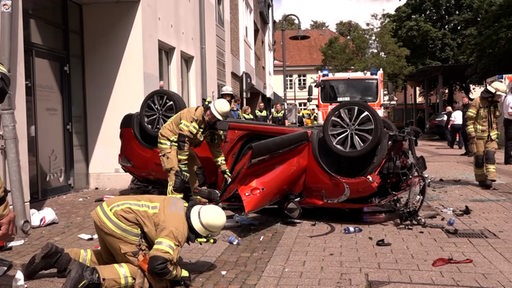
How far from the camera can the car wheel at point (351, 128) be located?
20.5ft

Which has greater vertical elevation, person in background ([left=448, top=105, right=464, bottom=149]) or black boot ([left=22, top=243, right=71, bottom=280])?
person in background ([left=448, top=105, right=464, bottom=149])

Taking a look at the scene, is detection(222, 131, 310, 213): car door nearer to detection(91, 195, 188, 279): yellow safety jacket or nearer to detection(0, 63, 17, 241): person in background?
detection(91, 195, 188, 279): yellow safety jacket

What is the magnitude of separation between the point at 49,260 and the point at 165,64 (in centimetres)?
850

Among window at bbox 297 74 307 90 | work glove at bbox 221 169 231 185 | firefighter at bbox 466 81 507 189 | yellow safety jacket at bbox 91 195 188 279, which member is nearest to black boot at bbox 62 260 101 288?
yellow safety jacket at bbox 91 195 188 279

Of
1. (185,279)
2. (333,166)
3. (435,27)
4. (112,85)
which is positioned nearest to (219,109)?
(333,166)

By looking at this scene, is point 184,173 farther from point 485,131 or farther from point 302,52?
point 302,52

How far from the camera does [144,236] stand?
395cm

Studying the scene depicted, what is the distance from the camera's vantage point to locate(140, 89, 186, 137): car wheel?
7758 mm

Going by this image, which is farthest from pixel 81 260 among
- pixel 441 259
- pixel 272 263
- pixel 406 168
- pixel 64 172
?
pixel 64 172

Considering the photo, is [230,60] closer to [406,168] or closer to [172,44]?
[172,44]

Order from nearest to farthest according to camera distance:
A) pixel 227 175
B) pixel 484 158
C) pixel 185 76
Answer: pixel 227 175 → pixel 484 158 → pixel 185 76

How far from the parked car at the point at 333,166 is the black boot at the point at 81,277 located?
2.54 metres

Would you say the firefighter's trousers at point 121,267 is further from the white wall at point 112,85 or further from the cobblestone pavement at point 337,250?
the white wall at point 112,85

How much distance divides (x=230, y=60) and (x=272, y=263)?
1492 centimetres
